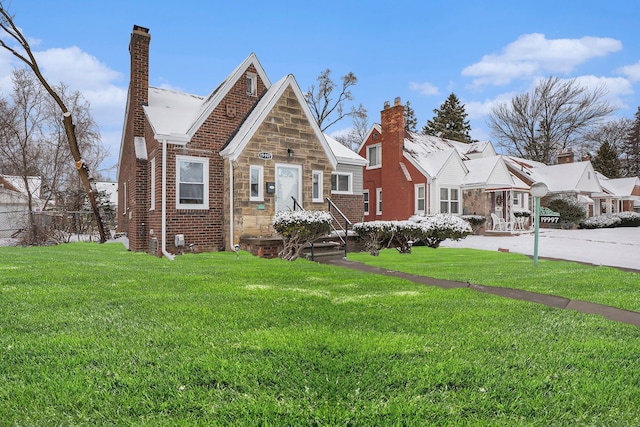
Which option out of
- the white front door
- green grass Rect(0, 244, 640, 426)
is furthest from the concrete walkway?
the white front door

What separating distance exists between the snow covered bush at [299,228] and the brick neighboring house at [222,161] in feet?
6.13

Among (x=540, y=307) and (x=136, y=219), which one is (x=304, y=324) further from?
(x=136, y=219)

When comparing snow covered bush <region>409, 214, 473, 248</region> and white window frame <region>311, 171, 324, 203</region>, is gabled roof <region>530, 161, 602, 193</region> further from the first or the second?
white window frame <region>311, 171, 324, 203</region>

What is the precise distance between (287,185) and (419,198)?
39.8 feet

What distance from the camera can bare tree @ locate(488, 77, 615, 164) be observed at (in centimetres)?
3941

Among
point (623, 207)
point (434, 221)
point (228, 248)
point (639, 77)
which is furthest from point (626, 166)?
point (228, 248)

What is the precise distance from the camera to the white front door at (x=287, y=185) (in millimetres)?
13430

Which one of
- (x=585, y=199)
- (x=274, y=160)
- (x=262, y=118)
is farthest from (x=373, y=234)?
(x=585, y=199)

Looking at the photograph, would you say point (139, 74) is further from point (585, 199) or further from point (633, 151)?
point (633, 151)

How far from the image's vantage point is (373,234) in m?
12.9

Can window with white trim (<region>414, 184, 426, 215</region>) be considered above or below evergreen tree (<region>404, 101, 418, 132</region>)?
below

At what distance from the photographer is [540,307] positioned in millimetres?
5141

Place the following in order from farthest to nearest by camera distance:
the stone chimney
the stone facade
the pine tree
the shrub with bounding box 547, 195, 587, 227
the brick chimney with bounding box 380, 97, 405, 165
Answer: the pine tree, the stone chimney, the shrub with bounding box 547, 195, 587, 227, the brick chimney with bounding box 380, 97, 405, 165, the stone facade

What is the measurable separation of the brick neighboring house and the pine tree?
38149mm
